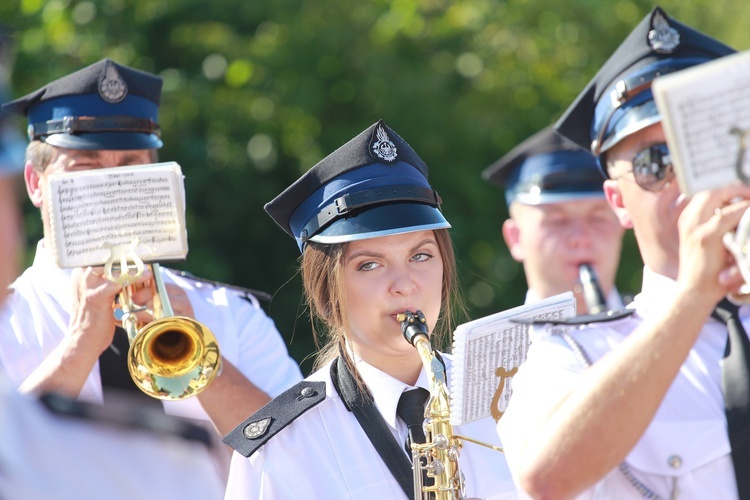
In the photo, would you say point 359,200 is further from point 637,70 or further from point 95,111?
point 95,111

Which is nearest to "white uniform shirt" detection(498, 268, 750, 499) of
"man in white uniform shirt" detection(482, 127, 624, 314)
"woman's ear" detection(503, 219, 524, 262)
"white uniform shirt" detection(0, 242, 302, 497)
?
"white uniform shirt" detection(0, 242, 302, 497)

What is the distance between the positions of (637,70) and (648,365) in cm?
104

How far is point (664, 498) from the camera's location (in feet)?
8.70

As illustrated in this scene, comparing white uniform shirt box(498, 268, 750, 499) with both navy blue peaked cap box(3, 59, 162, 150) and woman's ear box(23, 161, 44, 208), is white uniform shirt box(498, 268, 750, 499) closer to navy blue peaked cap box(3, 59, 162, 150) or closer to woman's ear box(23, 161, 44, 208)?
navy blue peaked cap box(3, 59, 162, 150)

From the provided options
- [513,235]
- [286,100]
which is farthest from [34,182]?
[286,100]

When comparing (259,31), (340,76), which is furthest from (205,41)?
(340,76)

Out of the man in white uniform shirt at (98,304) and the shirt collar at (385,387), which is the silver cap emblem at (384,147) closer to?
the shirt collar at (385,387)

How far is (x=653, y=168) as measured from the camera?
296 cm

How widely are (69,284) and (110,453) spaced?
298cm

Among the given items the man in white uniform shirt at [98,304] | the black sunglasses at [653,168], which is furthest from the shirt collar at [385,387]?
the black sunglasses at [653,168]

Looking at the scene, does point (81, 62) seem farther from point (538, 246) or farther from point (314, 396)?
point (314, 396)

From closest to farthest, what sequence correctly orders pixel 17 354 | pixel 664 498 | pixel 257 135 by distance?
pixel 664 498
pixel 17 354
pixel 257 135

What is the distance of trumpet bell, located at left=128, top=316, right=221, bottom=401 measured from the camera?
3.95 metres

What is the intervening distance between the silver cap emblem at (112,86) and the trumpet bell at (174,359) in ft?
3.75
